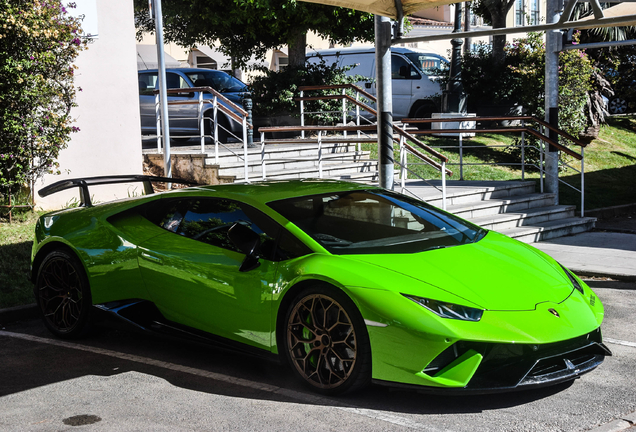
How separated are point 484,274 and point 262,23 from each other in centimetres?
1289

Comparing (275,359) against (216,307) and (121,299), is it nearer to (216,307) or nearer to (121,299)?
(216,307)

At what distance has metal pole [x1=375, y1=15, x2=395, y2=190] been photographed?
7676mm

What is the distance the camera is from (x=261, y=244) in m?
4.79

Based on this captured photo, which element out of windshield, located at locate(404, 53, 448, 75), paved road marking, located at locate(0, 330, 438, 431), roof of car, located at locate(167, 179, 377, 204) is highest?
windshield, located at locate(404, 53, 448, 75)

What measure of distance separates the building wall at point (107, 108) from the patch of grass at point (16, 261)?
1103 mm

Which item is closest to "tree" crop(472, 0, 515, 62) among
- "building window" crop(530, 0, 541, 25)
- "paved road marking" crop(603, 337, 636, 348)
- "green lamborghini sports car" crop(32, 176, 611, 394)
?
"paved road marking" crop(603, 337, 636, 348)

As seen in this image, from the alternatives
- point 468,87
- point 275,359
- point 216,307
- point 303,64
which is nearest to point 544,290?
point 275,359

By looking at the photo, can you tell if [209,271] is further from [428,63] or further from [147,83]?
[428,63]

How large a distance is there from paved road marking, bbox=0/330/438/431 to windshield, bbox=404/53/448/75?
14.8 m

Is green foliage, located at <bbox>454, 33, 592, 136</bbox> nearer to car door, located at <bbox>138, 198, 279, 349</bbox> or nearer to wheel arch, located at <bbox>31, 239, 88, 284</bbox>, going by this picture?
car door, located at <bbox>138, 198, 279, 349</bbox>

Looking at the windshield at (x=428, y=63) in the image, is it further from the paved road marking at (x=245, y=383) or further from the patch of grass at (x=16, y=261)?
the paved road marking at (x=245, y=383)

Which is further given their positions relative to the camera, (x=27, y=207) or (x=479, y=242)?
(x=27, y=207)

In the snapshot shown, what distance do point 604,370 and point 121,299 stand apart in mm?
3450

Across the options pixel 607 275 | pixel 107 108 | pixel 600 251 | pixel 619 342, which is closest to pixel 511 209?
pixel 600 251
